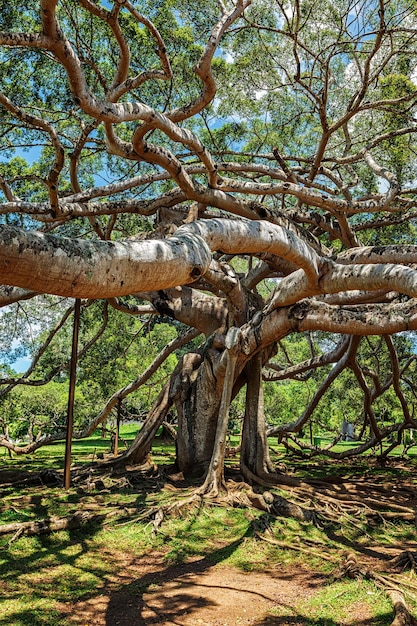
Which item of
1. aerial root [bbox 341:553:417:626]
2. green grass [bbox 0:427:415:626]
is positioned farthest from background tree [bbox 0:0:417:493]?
aerial root [bbox 341:553:417:626]

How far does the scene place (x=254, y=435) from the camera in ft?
26.0

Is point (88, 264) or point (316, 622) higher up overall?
point (88, 264)

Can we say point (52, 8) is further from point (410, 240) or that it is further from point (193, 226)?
point (410, 240)

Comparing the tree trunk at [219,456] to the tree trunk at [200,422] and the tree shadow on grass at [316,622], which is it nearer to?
the tree trunk at [200,422]

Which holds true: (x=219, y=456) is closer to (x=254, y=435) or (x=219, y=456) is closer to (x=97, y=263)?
(x=254, y=435)

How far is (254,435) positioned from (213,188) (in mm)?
3668

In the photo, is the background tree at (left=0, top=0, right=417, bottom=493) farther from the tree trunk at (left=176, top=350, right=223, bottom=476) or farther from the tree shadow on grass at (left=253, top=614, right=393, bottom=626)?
the tree shadow on grass at (left=253, top=614, right=393, bottom=626)

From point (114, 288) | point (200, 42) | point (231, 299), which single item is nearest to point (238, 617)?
point (114, 288)

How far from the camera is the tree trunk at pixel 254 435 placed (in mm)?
7695

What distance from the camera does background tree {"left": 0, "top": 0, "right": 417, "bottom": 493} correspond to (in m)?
3.90

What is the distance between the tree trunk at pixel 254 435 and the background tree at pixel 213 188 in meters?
0.02

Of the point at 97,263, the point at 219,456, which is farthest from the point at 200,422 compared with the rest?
the point at 97,263

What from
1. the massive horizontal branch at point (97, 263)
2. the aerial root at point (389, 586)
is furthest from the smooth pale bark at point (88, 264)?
the aerial root at point (389, 586)

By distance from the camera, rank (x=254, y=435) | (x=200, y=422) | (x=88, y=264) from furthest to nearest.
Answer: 1. (x=200, y=422)
2. (x=254, y=435)
3. (x=88, y=264)
